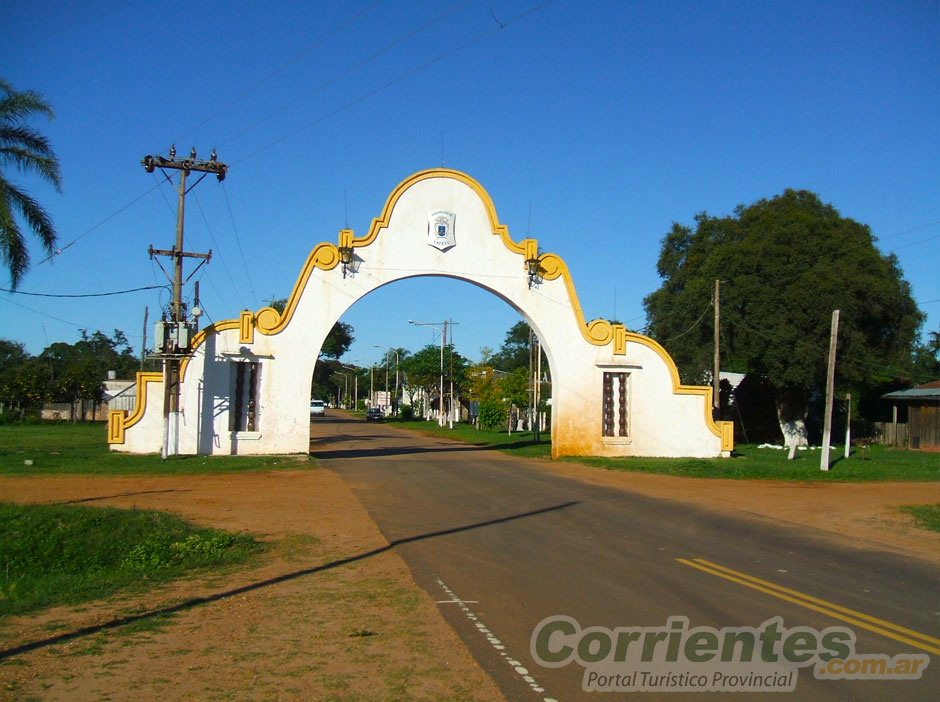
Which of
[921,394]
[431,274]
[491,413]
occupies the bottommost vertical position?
[491,413]

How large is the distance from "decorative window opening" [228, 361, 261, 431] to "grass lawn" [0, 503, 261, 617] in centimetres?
1120

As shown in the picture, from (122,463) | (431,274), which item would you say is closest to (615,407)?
(431,274)

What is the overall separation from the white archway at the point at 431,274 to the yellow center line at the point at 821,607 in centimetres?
1747

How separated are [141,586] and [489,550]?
4.18 meters

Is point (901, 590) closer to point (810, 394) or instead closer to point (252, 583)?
point (252, 583)

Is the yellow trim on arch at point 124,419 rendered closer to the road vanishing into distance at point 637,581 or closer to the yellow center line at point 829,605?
the road vanishing into distance at point 637,581

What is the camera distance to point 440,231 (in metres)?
26.6

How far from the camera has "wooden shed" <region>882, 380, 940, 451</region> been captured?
37.0 m

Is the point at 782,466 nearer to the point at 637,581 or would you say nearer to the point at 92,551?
the point at 637,581

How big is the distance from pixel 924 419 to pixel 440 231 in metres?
24.2

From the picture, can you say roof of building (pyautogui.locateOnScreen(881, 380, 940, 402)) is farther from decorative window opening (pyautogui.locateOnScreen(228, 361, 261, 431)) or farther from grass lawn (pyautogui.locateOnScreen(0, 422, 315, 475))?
decorative window opening (pyautogui.locateOnScreen(228, 361, 261, 431))

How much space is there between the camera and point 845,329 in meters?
37.5

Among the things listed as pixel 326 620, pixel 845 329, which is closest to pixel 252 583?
pixel 326 620

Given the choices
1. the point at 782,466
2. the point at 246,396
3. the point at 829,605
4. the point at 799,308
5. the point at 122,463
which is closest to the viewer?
the point at 829,605
